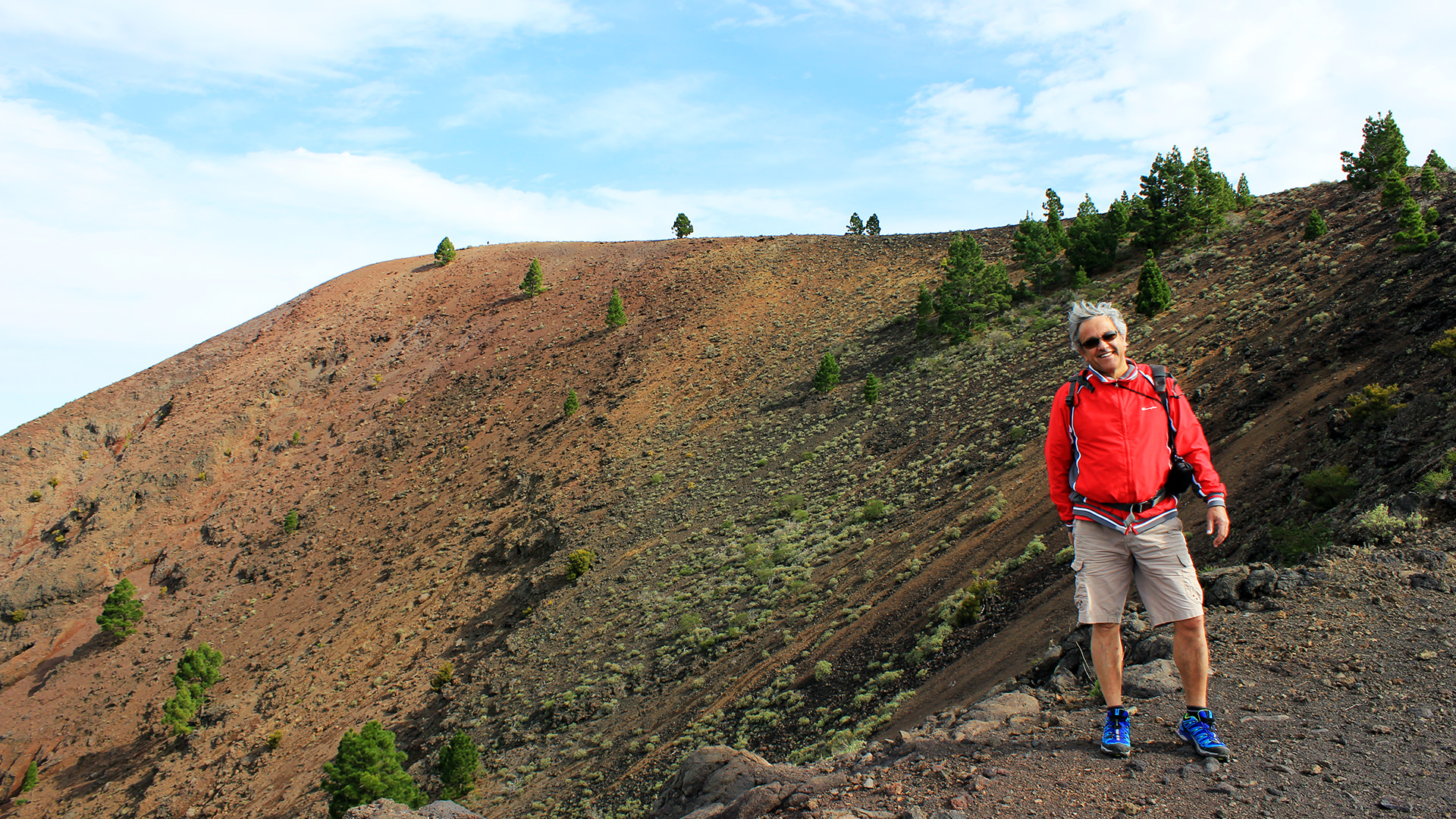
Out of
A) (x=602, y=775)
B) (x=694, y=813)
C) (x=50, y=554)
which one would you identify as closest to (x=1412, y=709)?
(x=694, y=813)

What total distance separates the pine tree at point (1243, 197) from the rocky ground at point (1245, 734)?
111 ft

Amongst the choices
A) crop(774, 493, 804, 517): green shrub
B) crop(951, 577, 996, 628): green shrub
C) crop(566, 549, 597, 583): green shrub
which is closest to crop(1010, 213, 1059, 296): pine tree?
crop(774, 493, 804, 517): green shrub

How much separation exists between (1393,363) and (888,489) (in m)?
12.7

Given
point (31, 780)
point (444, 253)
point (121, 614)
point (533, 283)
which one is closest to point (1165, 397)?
point (31, 780)

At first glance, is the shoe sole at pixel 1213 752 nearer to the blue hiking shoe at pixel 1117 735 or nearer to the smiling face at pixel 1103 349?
the blue hiking shoe at pixel 1117 735

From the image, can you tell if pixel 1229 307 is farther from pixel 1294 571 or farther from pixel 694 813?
pixel 694 813

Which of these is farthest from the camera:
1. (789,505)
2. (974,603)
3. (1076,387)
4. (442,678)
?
(442,678)

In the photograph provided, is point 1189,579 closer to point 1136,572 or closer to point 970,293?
point 1136,572

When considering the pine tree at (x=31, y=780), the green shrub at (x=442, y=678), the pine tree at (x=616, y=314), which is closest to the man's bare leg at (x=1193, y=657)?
the green shrub at (x=442, y=678)

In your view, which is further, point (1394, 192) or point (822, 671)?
point (1394, 192)

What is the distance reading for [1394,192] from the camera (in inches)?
1009

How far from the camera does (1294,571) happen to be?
7.32 metres

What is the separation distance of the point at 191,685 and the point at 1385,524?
3898 centimetres

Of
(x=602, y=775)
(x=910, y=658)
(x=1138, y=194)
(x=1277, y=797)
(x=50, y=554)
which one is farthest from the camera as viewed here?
(x=50, y=554)
